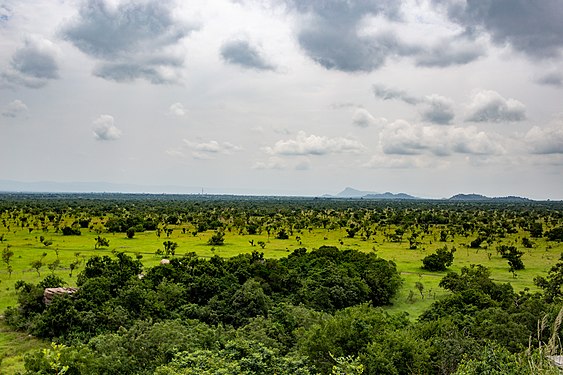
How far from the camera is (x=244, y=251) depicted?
211 ft

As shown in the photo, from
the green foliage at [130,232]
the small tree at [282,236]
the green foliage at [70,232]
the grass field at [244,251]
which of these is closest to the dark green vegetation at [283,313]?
the grass field at [244,251]

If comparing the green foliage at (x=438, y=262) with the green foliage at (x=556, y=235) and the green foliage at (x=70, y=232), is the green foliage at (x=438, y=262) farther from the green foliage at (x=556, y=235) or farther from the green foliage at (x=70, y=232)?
the green foliage at (x=70, y=232)

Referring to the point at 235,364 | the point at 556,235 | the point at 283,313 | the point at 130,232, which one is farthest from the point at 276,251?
the point at 556,235

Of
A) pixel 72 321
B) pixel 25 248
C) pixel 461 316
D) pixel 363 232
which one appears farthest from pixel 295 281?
pixel 363 232

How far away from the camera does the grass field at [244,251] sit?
131ft

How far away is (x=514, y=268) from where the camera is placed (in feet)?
178

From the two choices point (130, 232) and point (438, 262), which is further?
point (130, 232)

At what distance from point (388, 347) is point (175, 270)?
71.6 feet

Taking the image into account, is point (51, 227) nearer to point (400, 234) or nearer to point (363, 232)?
point (363, 232)

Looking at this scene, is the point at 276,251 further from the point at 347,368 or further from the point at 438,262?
the point at 347,368

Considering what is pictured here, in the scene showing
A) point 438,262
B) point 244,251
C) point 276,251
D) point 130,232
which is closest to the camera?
point 438,262

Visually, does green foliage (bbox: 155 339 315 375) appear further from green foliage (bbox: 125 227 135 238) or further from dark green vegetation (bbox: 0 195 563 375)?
green foliage (bbox: 125 227 135 238)

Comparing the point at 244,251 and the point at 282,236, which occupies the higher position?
the point at 282,236

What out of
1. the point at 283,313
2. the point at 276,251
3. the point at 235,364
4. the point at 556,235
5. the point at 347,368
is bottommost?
the point at 276,251
